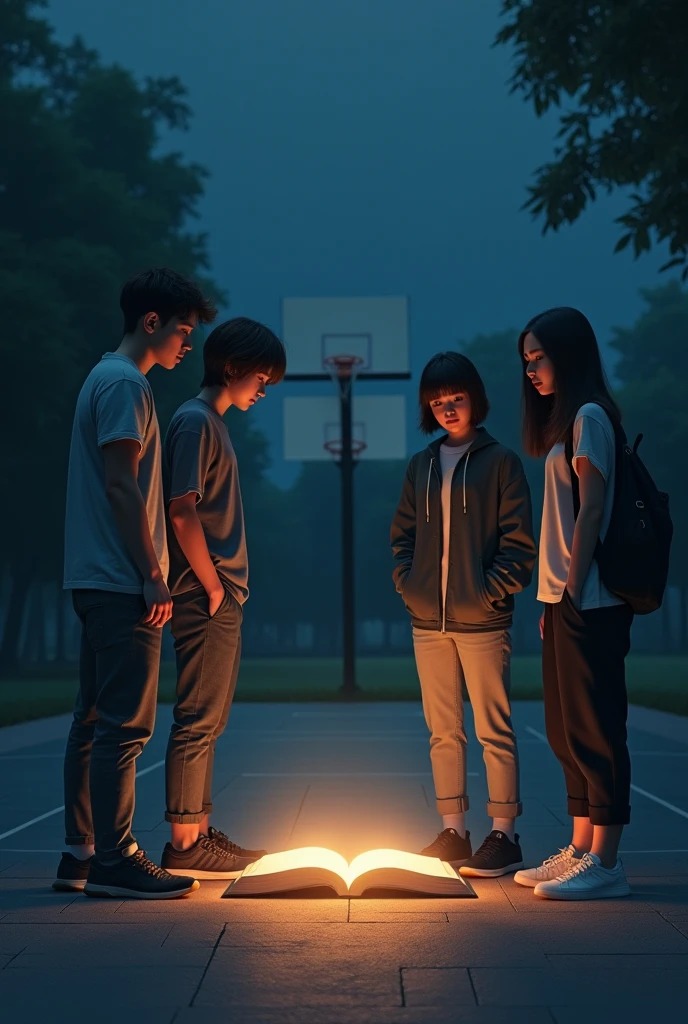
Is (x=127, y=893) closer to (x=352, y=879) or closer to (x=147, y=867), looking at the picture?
(x=147, y=867)

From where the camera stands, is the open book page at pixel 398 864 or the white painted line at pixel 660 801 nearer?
the open book page at pixel 398 864

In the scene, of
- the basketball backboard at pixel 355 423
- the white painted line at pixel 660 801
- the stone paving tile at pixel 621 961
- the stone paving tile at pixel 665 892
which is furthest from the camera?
the basketball backboard at pixel 355 423

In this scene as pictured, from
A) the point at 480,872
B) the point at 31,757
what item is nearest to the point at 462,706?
the point at 480,872

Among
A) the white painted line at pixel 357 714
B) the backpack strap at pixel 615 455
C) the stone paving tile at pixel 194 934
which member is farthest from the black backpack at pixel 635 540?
→ the white painted line at pixel 357 714

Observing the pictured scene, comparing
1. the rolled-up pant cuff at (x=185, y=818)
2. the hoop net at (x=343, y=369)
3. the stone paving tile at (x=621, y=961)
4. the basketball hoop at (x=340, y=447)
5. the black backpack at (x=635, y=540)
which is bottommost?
the stone paving tile at (x=621, y=961)

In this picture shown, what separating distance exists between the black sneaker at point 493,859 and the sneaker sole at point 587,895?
42cm

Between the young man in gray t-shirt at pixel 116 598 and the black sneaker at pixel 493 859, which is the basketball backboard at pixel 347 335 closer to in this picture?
the black sneaker at pixel 493 859

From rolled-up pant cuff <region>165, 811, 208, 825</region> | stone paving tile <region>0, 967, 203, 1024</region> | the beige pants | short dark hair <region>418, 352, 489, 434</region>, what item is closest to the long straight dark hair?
short dark hair <region>418, 352, 489, 434</region>

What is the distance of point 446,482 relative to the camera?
4.71m

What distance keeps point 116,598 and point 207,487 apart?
652mm

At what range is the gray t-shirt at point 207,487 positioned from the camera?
4391 millimetres

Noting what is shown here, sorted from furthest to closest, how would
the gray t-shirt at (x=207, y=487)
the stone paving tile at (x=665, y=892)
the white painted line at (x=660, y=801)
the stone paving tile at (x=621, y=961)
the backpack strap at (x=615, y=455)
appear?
1. the white painted line at (x=660, y=801)
2. the gray t-shirt at (x=207, y=487)
3. the backpack strap at (x=615, y=455)
4. the stone paving tile at (x=665, y=892)
5. the stone paving tile at (x=621, y=961)

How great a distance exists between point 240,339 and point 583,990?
2.69m

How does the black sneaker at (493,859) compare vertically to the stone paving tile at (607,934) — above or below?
above
